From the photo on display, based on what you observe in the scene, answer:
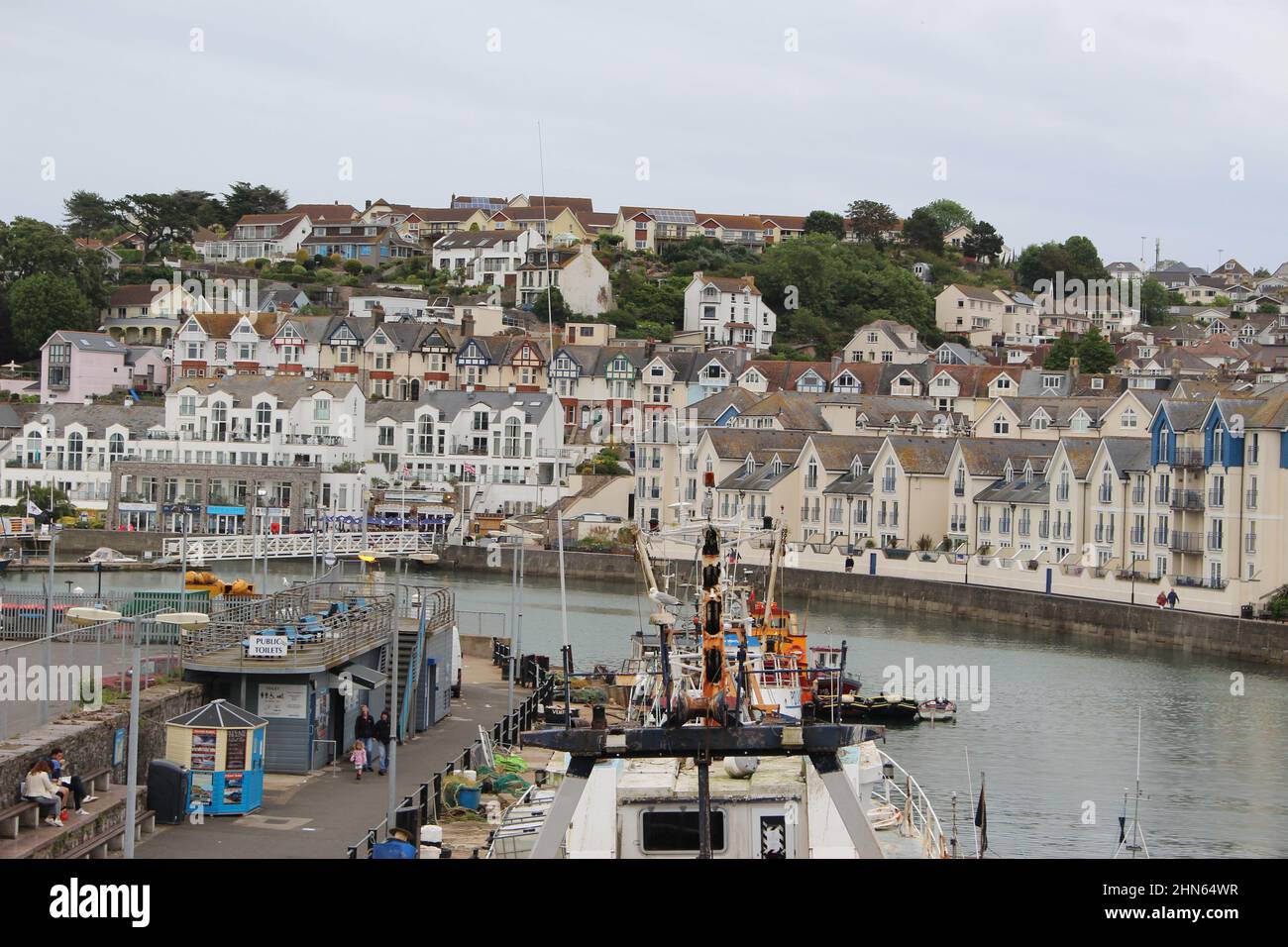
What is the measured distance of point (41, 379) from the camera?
112 m

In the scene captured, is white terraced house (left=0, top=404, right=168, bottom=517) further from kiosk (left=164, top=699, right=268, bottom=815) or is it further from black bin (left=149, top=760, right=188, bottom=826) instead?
black bin (left=149, top=760, right=188, bottom=826)

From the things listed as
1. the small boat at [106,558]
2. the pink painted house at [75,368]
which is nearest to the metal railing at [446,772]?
the small boat at [106,558]

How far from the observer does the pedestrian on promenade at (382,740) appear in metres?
26.2

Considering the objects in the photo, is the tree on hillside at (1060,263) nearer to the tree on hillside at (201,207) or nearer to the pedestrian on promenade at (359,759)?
the tree on hillside at (201,207)

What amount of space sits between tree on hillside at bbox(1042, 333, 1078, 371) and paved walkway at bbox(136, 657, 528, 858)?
98499 mm

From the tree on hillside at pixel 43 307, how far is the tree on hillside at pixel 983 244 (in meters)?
91.3

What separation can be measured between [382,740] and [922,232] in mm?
147289

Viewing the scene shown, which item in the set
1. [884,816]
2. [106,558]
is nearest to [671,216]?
[106,558]

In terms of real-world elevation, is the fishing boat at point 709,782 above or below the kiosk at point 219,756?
above

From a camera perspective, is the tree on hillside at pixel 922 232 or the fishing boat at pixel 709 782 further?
the tree on hillside at pixel 922 232

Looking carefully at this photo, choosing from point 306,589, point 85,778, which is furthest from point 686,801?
point 306,589

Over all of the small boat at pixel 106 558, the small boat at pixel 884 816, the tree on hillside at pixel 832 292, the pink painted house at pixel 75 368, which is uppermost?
the tree on hillside at pixel 832 292

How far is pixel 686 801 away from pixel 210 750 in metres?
11.2

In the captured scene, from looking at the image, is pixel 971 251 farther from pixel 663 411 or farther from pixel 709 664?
pixel 709 664
